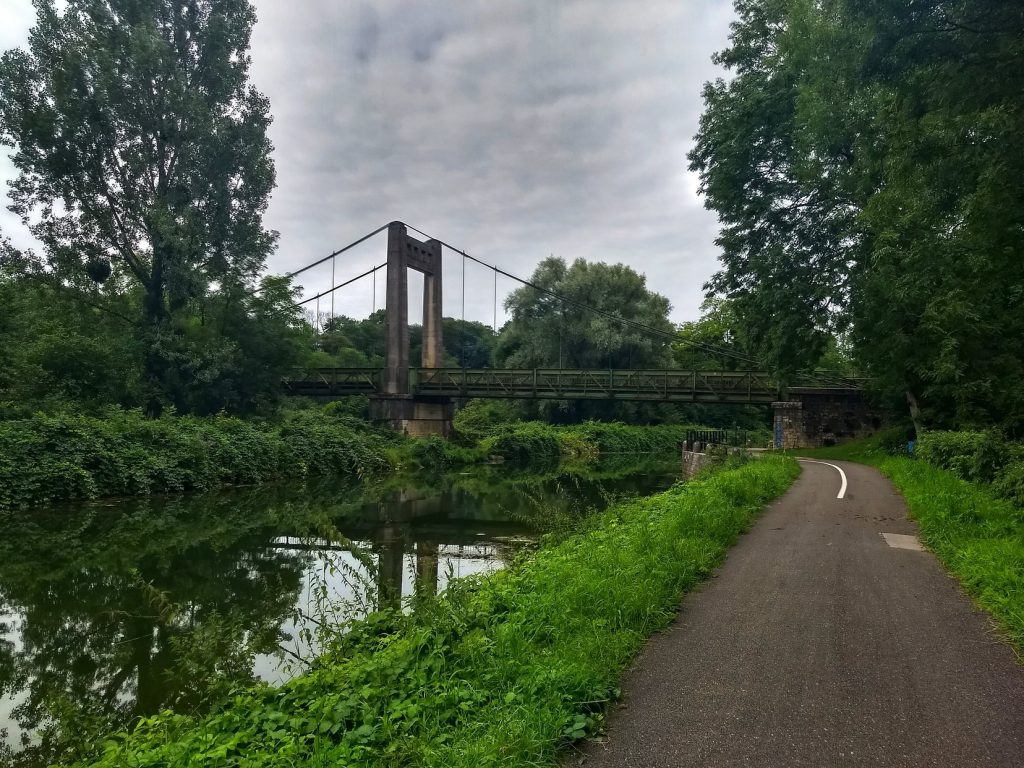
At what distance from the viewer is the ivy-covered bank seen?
336cm

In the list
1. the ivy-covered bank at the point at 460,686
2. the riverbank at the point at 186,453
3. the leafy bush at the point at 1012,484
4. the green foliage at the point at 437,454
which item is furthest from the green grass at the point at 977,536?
the green foliage at the point at 437,454

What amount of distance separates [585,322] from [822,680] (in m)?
42.5

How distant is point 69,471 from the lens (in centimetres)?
1619

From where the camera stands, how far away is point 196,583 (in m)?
9.22

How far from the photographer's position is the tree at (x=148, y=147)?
Answer: 891 inches

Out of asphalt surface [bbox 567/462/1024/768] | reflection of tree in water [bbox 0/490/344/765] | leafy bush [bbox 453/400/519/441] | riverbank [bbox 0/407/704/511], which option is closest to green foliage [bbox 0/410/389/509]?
riverbank [bbox 0/407/704/511]

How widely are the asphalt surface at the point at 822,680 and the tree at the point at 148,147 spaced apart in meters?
23.1

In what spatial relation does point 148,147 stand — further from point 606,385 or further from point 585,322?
point 585,322

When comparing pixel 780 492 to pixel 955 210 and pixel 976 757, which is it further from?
pixel 976 757

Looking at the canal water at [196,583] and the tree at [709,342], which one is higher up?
the tree at [709,342]

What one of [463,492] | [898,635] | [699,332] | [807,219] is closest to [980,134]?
[898,635]

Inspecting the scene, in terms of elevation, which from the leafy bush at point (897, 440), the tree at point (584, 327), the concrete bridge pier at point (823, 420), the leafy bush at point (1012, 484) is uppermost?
the tree at point (584, 327)

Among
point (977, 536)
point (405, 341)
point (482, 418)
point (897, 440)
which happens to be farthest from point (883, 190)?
point (482, 418)

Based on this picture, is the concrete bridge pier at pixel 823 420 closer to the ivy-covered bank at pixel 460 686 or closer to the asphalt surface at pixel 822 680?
the asphalt surface at pixel 822 680
